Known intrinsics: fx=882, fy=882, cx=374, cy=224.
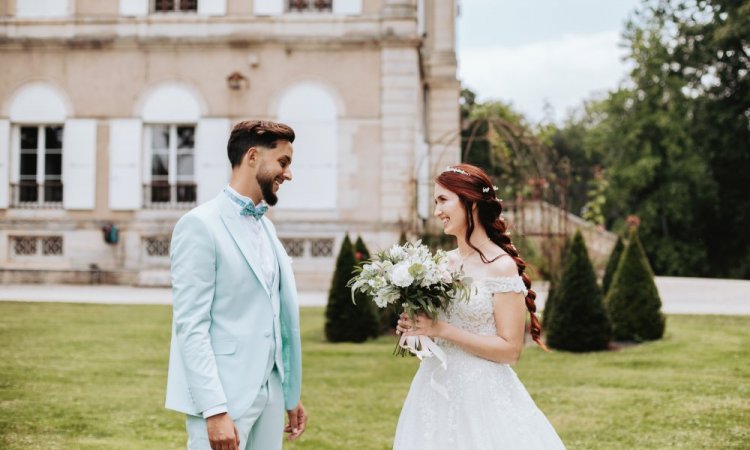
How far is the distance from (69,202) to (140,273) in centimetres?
259

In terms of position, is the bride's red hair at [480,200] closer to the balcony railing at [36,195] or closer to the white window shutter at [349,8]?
the white window shutter at [349,8]

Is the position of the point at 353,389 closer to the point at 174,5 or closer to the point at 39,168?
the point at 39,168

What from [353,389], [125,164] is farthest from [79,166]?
[353,389]

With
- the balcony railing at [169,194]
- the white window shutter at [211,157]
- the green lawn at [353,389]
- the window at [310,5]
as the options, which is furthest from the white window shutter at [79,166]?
the green lawn at [353,389]

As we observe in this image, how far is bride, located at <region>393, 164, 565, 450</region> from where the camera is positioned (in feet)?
12.4

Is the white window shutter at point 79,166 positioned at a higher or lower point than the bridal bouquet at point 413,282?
higher

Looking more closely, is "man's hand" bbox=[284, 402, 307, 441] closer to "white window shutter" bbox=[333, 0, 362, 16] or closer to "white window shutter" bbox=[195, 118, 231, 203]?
"white window shutter" bbox=[195, 118, 231, 203]

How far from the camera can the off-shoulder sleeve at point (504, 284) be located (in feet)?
12.4

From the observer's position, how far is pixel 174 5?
20.5 m

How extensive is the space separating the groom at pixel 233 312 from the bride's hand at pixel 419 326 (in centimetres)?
53

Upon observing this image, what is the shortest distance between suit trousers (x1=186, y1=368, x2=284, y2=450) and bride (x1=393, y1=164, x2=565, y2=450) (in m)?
0.61

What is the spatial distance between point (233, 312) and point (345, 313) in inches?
364

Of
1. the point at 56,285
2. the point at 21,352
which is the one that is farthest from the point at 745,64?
the point at 21,352

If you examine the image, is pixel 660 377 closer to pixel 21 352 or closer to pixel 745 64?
pixel 21 352
